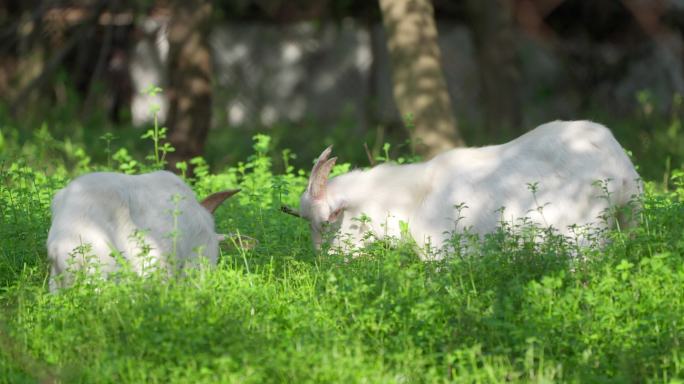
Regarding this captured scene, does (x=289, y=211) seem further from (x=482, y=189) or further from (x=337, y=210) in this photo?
(x=482, y=189)

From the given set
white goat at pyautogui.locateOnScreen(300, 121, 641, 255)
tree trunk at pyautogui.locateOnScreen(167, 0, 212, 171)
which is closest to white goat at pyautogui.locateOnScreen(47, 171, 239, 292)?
white goat at pyautogui.locateOnScreen(300, 121, 641, 255)

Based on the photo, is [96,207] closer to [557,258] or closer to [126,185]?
[126,185]

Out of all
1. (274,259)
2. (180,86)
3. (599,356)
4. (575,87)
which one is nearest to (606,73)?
(575,87)

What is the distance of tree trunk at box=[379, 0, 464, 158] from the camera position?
1089cm

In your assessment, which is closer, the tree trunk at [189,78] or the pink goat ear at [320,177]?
the pink goat ear at [320,177]

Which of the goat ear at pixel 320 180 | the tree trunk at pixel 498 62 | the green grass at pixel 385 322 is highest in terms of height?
the tree trunk at pixel 498 62

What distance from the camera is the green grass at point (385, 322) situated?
4.98m

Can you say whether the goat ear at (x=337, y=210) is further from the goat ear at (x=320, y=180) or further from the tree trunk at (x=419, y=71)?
the tree trunk at (x=419, y=71)

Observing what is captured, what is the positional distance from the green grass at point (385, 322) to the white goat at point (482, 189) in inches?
18.6

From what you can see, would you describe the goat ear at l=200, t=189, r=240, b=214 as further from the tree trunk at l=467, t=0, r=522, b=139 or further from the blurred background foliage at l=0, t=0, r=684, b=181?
the blurred background foliage at l=0, t=0, r=684, b=181

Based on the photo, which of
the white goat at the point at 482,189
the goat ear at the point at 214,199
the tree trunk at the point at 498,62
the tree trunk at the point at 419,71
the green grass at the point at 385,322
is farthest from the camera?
the tree trunk at the point at 498,62

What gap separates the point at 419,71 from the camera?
11.0 m

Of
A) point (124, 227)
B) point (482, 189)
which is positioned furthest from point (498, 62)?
point (124, 227)

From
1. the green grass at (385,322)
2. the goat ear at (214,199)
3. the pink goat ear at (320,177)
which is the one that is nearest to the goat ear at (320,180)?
the pink goat ear at (320,177)
